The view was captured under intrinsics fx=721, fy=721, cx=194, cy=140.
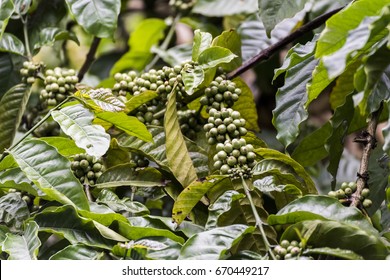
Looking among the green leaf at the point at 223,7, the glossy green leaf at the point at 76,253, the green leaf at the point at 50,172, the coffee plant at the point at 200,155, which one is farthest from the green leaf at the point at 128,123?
the green leaf at the point at 223,7

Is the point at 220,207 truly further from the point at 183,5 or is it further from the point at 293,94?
the point at 183,5

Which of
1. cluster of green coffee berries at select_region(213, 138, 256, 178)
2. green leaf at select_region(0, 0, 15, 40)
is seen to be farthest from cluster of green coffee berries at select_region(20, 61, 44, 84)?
cluster of green coffee berries at select_region(213, 138, 256, 178)

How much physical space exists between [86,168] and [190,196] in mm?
199

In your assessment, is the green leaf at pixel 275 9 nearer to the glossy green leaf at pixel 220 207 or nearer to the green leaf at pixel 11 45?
the glossy green leaf at pixel 220 207

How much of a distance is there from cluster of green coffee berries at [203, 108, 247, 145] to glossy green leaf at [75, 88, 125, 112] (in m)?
0.14

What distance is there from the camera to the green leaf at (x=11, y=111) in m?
1.30

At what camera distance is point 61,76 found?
1305 mm

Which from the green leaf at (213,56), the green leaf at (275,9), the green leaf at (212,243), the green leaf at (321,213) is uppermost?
the green leaf at (275,9)

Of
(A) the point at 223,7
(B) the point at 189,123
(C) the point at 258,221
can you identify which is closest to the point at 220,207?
(C) the point at 258,221

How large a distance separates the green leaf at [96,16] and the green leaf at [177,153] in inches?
8.6

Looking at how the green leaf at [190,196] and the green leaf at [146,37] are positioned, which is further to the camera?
the green leaf at [146,37]

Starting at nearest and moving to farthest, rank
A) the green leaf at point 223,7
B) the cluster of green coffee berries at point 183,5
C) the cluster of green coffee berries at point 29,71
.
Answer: the cluster of green coffee berries at point 29,71 < the green leaf at point 223,7 < the cluster of green coffee berries at point 183,5

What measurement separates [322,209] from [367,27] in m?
0.24

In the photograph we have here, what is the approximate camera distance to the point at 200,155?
115cm
